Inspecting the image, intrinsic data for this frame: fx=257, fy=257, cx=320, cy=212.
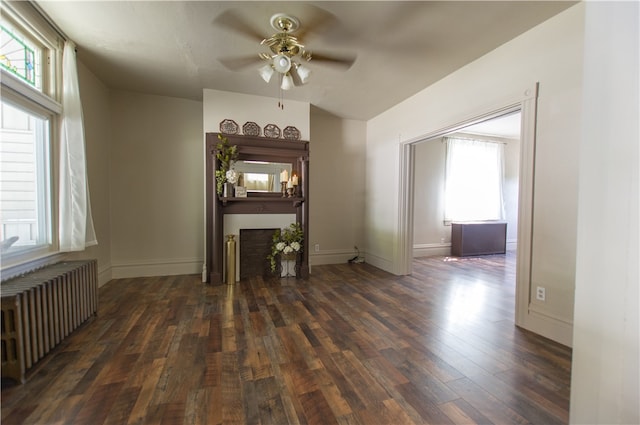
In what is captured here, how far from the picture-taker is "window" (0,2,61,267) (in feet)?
6.44

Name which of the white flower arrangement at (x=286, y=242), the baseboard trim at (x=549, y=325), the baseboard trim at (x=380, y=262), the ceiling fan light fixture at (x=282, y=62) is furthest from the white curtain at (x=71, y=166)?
the baseboard trim at (x=549, y=325)

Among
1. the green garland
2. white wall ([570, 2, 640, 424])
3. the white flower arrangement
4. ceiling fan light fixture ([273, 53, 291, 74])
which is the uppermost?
ceiling fan light fixture ([273, 53, 291, 74])

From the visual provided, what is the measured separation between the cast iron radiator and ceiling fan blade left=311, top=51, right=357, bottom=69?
9.75 feet

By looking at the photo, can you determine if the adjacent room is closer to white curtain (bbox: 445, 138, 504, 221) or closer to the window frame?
the window frame

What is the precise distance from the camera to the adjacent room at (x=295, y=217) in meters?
0.88

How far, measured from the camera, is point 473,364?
5.99ft

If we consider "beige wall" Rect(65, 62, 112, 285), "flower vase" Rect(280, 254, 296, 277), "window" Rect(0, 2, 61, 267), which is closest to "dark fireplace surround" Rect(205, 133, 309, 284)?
"flower vase" Rect(280, 254, 296, 277)

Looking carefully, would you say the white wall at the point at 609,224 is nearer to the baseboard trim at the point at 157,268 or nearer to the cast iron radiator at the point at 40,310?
the cast iron radiator at the point at 40,310

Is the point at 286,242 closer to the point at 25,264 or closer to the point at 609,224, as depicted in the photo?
the point at 25,264

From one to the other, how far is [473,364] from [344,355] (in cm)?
91

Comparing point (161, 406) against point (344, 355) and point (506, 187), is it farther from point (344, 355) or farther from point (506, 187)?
point (506, 187)

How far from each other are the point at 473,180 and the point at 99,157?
6.96 metres

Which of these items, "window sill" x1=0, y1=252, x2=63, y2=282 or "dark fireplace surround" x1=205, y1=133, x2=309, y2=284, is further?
"dark fireplace surround" x1=205, y1=133, x2=309, y2=284

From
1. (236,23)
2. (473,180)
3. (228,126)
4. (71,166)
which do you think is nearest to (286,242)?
(228,126)
